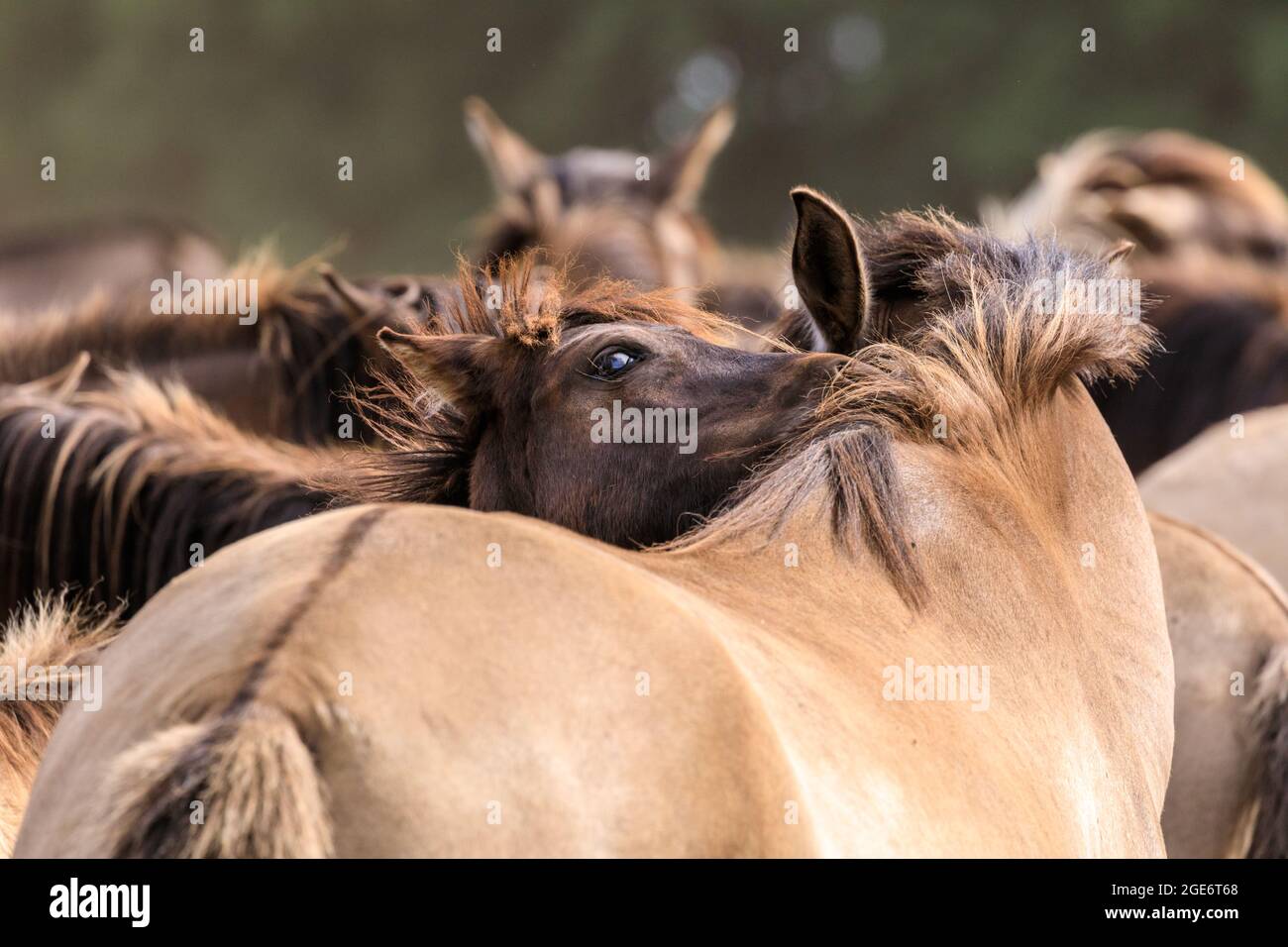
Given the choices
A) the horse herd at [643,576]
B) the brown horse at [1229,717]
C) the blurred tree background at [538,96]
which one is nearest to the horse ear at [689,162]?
the horse herd at [643,576]

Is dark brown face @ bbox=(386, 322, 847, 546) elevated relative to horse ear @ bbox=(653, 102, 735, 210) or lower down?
lower down

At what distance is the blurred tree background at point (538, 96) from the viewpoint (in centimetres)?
1934

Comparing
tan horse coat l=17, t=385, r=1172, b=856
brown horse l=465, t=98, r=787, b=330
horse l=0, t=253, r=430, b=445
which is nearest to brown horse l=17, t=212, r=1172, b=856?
tan horse coat l=17, t=385, r=1172, b=856

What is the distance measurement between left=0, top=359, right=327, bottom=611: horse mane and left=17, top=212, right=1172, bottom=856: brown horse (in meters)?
0.99

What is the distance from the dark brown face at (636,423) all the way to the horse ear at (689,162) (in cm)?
555

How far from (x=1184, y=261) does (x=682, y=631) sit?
600cm

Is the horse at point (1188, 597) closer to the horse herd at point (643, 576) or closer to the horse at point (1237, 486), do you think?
the horse herd at point (643, 576)

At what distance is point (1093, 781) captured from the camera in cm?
261

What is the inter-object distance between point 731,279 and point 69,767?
7.39 m

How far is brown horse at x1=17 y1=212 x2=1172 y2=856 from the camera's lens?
1637mm

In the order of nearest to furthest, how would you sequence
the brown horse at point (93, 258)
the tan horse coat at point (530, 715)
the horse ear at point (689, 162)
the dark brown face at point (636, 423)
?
the tan horse coat at point (530, 715), the dark brown face at point (636, 423), the horse ear at point (689, 162), the brown horse at point (93, 258)

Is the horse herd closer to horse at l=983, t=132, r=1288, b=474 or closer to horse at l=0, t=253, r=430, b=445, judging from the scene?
horse at l=0, t=253, r=430, b=445

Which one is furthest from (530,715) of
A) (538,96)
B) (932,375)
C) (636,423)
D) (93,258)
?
(538,96)
